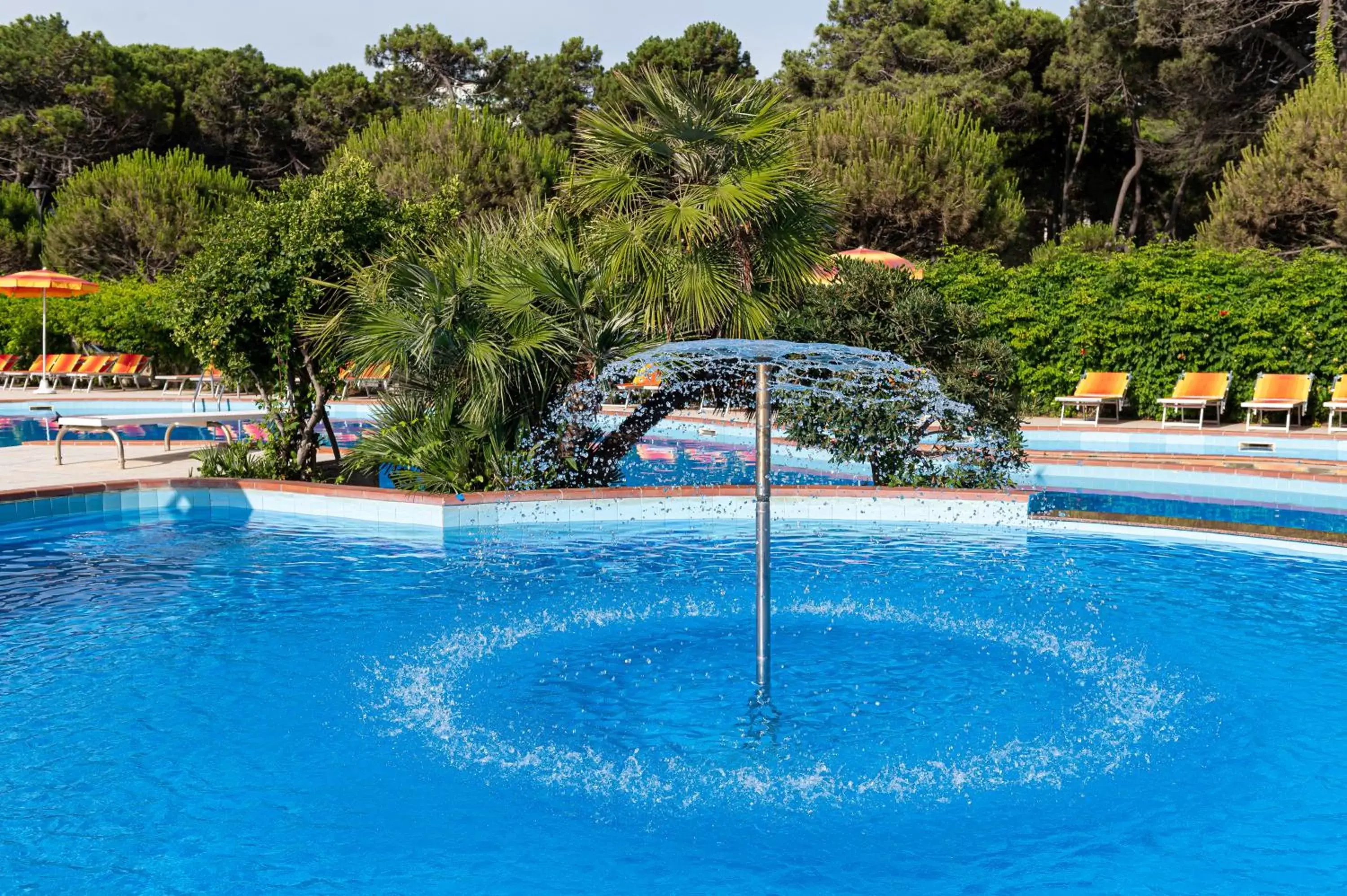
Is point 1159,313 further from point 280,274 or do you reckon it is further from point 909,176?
point 280,274

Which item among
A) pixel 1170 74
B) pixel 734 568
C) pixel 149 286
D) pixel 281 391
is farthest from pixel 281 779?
pixel 1170 74

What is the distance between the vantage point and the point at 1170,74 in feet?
106

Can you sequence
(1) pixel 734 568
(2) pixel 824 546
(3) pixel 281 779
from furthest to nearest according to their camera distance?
(2) pixel 824 546
(1) pixel 734 568
(3) pixel 281 779

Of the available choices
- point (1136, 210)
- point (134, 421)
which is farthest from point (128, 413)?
point (1136, 210)

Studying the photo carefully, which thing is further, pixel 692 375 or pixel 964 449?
pixel 964 449

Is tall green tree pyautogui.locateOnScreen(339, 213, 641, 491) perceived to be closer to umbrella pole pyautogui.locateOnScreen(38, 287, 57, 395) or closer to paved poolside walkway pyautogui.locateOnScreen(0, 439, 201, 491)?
paved poolside walkway pyautogui.locateOnScreen(0, 439, 201, 491)

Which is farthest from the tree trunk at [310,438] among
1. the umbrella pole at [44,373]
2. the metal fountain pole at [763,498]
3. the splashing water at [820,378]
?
the umbrella pole at [44,373]

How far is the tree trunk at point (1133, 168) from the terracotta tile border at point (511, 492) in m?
30.7

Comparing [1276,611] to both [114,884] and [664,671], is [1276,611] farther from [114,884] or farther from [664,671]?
[114,884]

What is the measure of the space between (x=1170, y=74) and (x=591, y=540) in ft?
92.6

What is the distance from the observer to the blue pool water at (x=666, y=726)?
14.9 ft

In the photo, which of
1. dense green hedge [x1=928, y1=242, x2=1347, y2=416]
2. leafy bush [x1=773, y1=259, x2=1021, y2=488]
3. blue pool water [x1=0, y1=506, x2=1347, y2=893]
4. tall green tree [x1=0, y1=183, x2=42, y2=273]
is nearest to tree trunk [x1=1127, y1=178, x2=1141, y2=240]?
dense green hedge [x1=928, y1=242, x2=1347, y2=416]

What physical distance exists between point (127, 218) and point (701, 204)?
3461 cm

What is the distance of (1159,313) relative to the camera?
19094 mm
